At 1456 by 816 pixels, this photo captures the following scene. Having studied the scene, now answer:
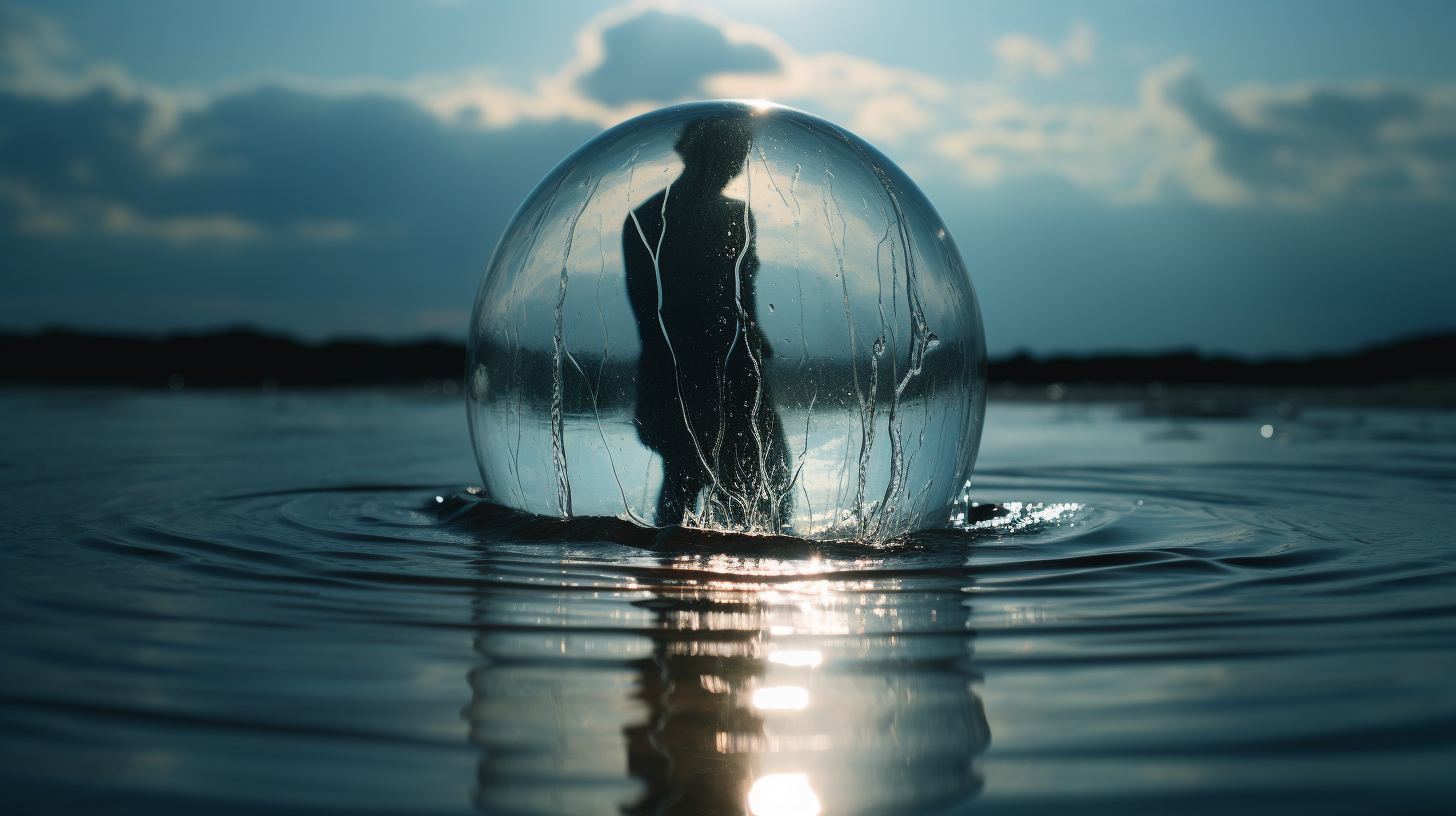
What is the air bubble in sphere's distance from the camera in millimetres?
4473

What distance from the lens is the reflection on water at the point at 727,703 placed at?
6.36 ft

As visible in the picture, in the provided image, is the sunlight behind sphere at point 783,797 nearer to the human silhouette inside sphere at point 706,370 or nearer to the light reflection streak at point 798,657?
the light reflection streak at point 798,657

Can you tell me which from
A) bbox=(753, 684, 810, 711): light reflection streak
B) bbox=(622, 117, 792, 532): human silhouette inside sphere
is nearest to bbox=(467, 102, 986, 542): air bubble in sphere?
bbox=(622, 117, 792, 532): human silhouette inside sphere

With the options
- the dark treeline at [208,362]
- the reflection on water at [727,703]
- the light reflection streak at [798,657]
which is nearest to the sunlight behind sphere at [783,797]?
the reflection on water at [727,703]

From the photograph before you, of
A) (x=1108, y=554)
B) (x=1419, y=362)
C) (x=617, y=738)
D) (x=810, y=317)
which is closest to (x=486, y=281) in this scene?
(x=810, y=317)

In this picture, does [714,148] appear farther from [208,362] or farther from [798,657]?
[208,362]

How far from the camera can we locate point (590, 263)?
4664 millimetres

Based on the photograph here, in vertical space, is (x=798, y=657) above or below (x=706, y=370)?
below

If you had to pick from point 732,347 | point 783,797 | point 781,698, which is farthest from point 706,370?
point 783,797

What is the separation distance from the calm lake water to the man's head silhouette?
162 centimetres

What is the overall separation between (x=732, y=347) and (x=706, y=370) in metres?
0.15

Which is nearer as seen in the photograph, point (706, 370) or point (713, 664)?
point (713, 664)

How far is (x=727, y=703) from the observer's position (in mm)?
2400

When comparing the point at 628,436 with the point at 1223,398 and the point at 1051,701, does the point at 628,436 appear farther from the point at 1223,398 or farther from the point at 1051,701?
the point at 1223,398
